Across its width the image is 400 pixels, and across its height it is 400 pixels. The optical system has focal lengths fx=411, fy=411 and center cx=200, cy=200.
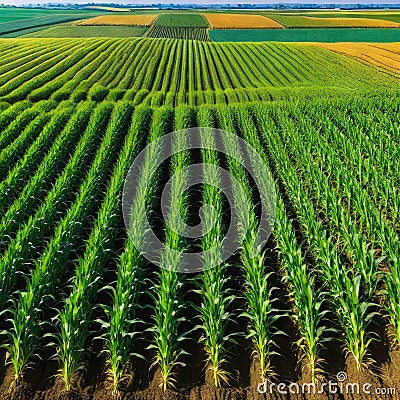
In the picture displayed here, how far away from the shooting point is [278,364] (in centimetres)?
577

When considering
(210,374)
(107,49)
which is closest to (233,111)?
(210,374)

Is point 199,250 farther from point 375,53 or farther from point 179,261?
point 375,53

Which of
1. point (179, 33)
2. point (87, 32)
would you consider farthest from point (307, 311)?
point (87, 32)

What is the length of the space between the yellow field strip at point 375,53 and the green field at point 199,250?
1745 cm

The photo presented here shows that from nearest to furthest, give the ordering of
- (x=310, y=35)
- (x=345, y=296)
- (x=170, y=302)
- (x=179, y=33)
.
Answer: (x=170, y=302) → (x=345, y=296) → (x=310, y=35) → (x=179, y=33)

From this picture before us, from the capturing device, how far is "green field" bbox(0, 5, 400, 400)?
562 centimetres

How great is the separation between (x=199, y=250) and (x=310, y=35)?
61438mm

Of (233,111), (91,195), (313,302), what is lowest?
(233,111)

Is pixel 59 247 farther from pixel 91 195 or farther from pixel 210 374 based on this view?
pixel 210 374

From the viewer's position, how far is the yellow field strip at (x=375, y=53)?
36094 millimetres

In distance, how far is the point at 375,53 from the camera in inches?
1620

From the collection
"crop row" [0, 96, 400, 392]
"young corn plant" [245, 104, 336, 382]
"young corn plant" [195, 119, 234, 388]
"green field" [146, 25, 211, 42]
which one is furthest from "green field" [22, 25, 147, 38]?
"young corn plant" [245, 104, 336, 382]

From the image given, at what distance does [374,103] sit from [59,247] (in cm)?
1771

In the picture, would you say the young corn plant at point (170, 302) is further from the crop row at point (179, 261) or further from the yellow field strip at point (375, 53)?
the yellow field strip at point (375, 53)
